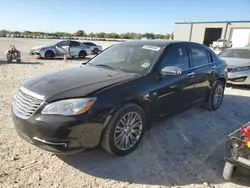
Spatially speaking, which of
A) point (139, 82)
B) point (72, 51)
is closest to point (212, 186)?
point (139, 82)

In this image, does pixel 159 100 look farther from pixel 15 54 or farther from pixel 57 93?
pixel 15 54

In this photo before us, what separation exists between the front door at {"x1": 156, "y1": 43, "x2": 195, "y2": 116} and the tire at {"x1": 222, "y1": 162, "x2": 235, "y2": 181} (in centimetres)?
129

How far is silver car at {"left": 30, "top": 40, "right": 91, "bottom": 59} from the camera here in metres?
15.1

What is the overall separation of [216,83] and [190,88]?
1.32 meters

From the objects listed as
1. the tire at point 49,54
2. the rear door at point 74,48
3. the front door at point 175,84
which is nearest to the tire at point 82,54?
the rear door at point 74,48

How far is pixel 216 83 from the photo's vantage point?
17.4 ft

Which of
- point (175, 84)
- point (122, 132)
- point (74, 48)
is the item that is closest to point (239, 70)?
point (175, 84)

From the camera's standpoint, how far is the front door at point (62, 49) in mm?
15656

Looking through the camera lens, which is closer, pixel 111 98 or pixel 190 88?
pixel 111 98

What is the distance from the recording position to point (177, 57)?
13.5 ft

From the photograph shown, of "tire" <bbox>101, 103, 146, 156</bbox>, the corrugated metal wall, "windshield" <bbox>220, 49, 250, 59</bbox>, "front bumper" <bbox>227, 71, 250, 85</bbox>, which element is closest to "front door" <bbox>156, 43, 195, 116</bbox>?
"tire" <bbox>101, 103, 146, 156</bbox>

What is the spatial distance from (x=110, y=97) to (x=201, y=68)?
255cm

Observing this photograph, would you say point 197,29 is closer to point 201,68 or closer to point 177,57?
point 201,68

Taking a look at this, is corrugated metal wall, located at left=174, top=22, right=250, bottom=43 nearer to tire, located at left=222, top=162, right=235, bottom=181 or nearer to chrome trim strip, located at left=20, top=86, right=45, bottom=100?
tire, located at left=222, top=162, right=235, bottom=181
